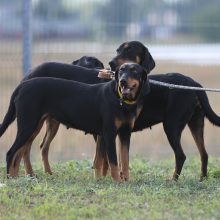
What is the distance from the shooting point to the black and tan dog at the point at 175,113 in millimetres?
9805

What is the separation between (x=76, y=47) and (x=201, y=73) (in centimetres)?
254

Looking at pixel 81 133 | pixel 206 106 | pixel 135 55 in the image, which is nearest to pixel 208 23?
pixel 81 133

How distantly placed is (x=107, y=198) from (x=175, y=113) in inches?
90.0

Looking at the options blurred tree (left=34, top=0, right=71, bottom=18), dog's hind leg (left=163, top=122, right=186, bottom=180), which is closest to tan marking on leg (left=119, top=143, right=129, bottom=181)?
dog's hind leg (left=163, top=122, right=186, bottom=180)

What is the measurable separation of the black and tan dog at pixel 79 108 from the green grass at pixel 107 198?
488mm

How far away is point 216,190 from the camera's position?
8.46 meters

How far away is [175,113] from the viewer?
32.1 ft

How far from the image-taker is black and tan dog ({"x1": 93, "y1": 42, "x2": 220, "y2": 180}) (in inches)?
386

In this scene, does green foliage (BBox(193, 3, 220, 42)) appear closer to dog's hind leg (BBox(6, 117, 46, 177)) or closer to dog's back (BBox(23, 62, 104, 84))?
dog's back (BBox(23, 62, 104, 84))

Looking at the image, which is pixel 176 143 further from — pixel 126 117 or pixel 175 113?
pixel 126 117

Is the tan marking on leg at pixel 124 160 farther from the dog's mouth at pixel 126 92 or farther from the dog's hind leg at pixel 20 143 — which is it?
the dog's hind leg at pixel 20 143

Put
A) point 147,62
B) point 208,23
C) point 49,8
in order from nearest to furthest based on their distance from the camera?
point 147,62 → point 49,8 → point 208,23

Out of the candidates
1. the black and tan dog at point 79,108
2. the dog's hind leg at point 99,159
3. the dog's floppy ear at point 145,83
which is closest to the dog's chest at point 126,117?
the black and tan dog at point 79,108

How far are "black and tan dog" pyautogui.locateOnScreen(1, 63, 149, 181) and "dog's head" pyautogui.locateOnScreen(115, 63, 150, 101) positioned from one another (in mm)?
11
